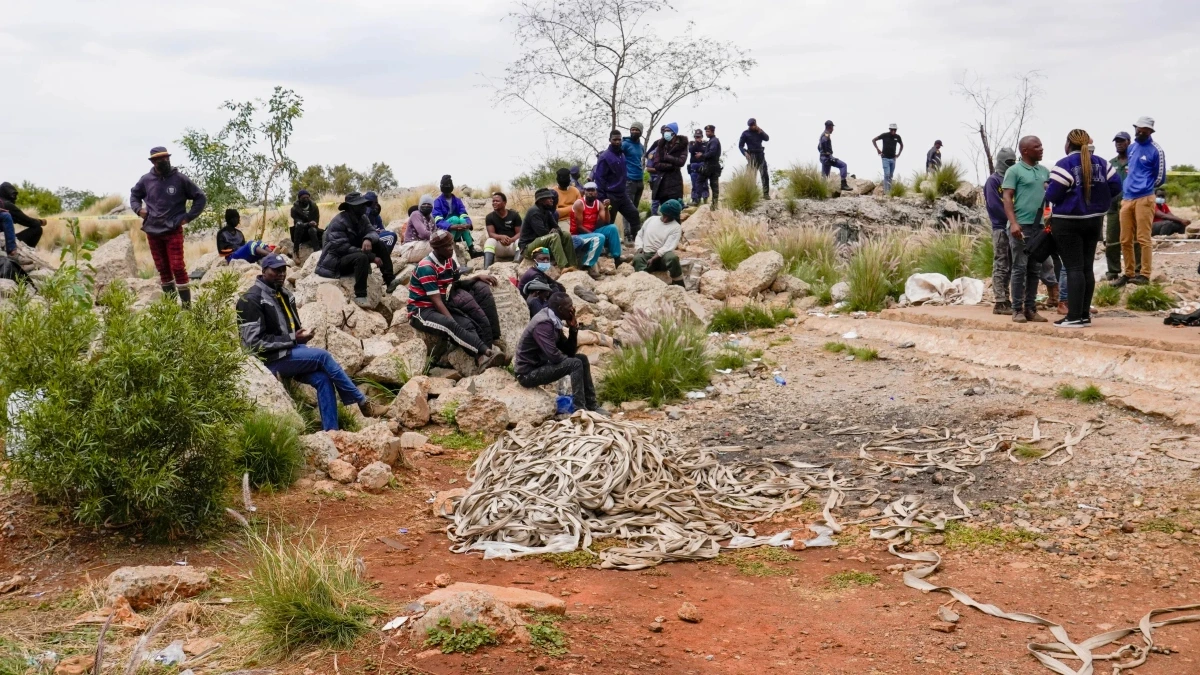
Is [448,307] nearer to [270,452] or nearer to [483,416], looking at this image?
[483,416]

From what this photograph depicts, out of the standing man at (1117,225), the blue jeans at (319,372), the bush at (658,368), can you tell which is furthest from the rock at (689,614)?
the standing man at (1117,225)

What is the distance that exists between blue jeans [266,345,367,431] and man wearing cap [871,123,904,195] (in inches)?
585

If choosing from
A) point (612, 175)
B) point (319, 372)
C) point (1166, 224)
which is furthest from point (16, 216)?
point (1166, 224)

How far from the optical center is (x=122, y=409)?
5.28 metres

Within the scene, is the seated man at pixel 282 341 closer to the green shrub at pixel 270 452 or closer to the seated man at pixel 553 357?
the green shrub at pixel 270 452

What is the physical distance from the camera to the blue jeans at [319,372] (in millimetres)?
8328

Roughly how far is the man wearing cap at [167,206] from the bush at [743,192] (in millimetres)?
10691

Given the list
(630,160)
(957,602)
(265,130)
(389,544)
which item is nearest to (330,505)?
(389,544)

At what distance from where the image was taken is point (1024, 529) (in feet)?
18.8

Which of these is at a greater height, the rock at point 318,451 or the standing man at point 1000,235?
the standing man at point 1000,235

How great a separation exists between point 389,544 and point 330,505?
2.95ft

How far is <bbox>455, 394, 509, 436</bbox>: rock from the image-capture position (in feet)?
28.8

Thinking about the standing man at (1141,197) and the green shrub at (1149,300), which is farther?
the standing man at (1141,197)

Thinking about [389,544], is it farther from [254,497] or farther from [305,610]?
[305,610]
